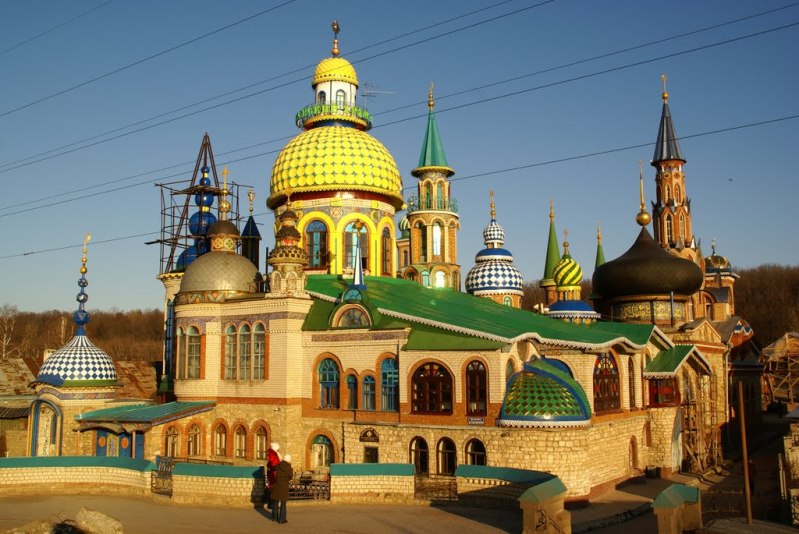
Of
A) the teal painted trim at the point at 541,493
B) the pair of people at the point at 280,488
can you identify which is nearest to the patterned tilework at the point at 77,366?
the pair of people at the point at 280,488

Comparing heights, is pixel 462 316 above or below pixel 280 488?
above

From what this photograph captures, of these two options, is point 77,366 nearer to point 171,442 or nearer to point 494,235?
point 171,442

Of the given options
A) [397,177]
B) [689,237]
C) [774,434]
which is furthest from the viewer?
[689,237]

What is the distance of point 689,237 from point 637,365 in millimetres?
20097

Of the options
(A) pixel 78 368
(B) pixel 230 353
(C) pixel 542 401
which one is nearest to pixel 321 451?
(B) pixel 230 353

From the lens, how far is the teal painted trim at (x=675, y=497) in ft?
44.1

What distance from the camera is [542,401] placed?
63.0 ft

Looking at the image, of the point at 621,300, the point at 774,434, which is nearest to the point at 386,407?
the point at 621,300

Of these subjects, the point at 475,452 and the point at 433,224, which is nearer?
the point at 475,452

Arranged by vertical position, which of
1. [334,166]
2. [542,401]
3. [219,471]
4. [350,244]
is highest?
[334,166]

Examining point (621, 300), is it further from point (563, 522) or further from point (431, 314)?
point (563, 522)

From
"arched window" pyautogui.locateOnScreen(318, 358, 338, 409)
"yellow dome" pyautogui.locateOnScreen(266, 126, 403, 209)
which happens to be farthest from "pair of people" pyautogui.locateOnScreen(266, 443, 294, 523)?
"yellow dome" pyautogui.locateOnScreen(266, 126, 403, 209)

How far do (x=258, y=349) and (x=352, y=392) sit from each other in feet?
11.3

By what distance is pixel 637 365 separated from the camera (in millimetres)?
25812
